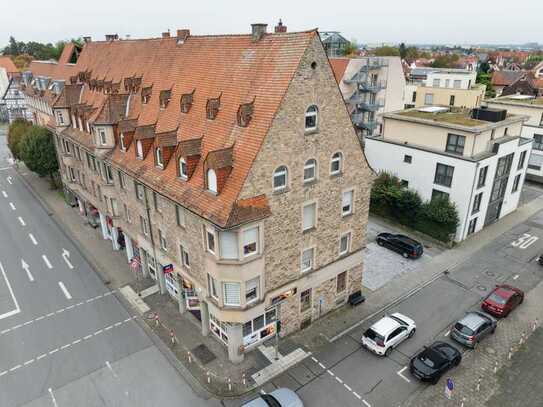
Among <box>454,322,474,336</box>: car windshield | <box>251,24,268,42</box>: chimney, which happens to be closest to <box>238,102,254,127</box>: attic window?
<box>251,24,268,42</box>: chimney

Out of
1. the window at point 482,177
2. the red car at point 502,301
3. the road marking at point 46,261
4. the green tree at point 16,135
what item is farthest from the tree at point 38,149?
the red car at point 502,301

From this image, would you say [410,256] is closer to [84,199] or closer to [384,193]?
[384,193]

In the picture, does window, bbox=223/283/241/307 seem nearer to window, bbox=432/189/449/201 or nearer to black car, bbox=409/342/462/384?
black car, bbox=409/342/462/384

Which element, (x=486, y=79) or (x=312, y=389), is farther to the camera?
(x=486, y=79)

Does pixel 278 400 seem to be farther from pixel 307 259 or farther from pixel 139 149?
pixel 139 149

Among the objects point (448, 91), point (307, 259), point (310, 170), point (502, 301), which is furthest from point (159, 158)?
point (448, 91)

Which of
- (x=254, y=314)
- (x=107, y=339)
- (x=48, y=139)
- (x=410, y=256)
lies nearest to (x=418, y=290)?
(x=410, y=256)
